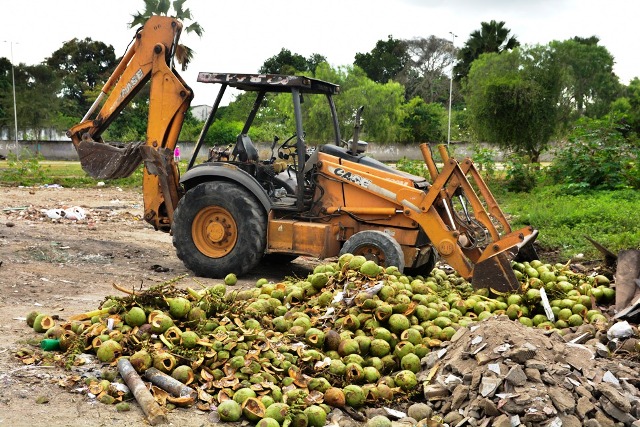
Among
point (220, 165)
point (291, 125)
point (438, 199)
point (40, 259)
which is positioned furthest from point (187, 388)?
point (291, 125)

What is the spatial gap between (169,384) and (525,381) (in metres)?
2.45

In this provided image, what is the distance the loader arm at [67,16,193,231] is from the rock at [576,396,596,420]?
6.57 metres

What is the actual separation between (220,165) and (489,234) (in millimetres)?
3574

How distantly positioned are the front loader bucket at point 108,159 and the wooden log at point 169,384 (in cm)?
544

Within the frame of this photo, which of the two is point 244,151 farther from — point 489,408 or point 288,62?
point 288,62

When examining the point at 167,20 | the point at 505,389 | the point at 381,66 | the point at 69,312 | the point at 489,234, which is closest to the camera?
the point at 505,389

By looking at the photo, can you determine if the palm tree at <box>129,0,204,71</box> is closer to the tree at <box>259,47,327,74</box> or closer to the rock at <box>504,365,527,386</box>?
the tree at <box>259,47,327,74</box>

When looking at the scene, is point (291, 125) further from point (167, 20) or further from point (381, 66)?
point (381, 66)

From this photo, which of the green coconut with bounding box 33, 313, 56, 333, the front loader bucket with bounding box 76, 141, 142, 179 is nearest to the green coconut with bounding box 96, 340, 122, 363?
the green coconut with bounding box 33, 313, 56, 333

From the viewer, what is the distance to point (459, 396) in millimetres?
5219

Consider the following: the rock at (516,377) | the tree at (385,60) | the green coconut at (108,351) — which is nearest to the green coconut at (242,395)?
the green coconut at (108,351)

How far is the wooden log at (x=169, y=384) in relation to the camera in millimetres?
5219

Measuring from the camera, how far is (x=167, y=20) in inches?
412

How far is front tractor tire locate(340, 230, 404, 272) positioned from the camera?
8.54 meters
